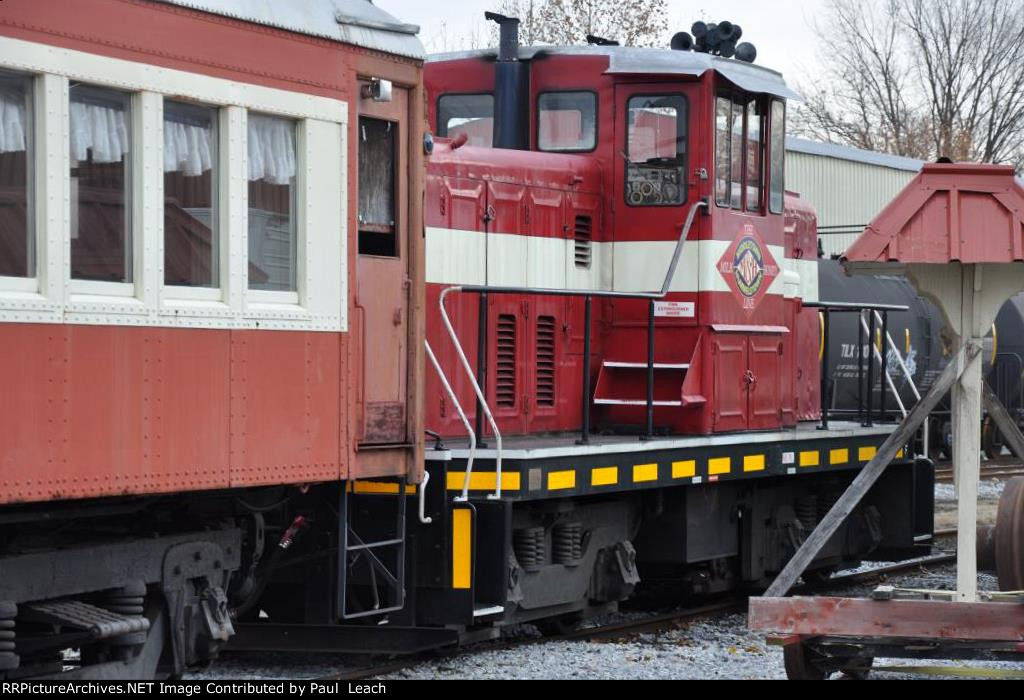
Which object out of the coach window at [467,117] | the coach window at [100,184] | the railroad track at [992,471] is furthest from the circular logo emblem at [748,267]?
the railroad track at [992,471]

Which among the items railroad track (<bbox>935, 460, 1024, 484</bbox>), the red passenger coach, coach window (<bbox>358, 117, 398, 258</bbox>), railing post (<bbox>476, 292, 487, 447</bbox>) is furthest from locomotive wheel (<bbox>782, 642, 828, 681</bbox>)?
railroad track (<bbox>935, 460, 1024, 484</bbox>)

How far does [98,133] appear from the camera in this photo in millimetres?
5781

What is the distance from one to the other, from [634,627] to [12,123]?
5.72m

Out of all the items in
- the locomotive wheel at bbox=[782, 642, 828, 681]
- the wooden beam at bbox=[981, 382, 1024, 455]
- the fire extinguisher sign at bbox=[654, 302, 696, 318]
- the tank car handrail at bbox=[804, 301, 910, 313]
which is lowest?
the locomotive wheel at bbox=[782, 642, 828, 681]

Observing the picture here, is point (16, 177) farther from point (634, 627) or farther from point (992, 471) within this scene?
point (992, 471)

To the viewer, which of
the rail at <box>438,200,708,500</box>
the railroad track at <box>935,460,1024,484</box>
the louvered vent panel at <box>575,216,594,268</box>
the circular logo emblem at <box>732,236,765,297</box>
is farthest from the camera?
the railroad track at <box>935,460,1024,484</box>

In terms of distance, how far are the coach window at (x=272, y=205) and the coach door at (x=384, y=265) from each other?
0.45 metres

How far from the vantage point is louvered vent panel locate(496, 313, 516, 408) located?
9.28 metres

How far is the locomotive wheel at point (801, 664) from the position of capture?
302 inches

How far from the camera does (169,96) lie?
604 centimetres

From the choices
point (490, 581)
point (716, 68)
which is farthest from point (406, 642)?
point (716, 68)

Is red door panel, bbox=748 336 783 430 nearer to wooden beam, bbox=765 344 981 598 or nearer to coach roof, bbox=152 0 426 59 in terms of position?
wooden beam, bbox=765 344 981 598

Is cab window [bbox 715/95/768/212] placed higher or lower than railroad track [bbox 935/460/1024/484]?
higher
